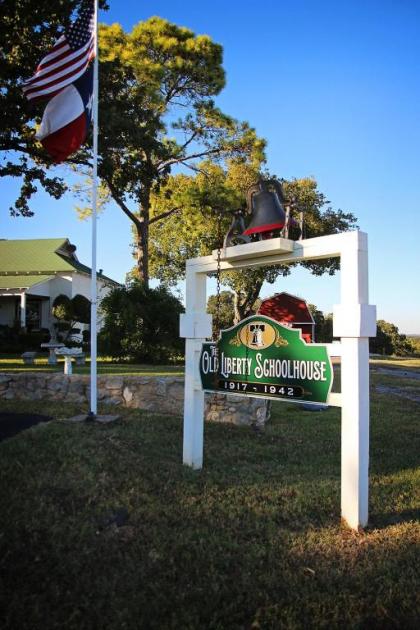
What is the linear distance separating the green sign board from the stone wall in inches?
97.5

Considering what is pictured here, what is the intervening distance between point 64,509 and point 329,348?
2307mm

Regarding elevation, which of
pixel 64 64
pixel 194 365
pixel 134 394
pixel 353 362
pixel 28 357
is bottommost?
pixel 134 394

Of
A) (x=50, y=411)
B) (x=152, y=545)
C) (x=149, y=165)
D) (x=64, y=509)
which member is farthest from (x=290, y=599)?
(x=149, y=165)

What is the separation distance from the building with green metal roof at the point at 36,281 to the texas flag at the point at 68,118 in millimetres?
17631

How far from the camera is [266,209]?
173 inches

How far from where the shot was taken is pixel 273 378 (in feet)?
13.9

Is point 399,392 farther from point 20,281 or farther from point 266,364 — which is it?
point 20,281

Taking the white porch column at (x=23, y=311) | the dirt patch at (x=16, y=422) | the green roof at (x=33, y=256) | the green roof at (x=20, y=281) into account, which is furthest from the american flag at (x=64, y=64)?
the green roof at (x=33, y=256)

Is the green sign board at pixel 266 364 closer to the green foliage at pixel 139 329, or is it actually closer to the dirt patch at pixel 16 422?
the dirt patch at pixel 16 422

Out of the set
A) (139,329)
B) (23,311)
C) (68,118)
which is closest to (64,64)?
(68,118)

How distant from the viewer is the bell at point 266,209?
4.31 m

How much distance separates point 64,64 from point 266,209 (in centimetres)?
422

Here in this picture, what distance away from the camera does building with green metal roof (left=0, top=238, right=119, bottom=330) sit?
24.7 metres

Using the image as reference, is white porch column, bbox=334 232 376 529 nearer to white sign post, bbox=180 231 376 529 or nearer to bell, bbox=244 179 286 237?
white sign post, bbox=180 231 376 529
